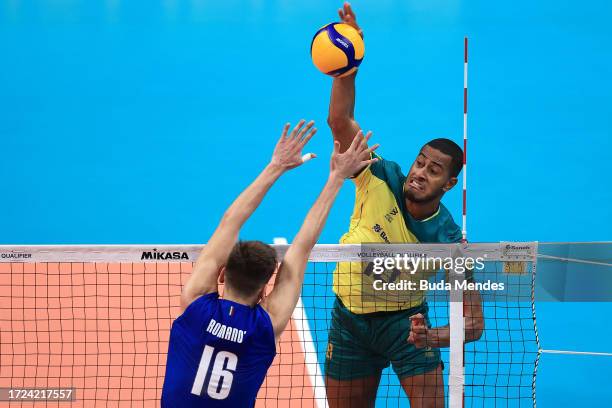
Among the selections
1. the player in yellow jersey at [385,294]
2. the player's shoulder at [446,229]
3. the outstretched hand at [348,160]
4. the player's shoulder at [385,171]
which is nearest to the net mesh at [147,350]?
the player's shoulder at [446,229]

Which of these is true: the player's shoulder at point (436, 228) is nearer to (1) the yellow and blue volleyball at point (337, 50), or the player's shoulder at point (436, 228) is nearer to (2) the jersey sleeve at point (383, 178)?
(2) the jersey sleeve at point (383, 178)

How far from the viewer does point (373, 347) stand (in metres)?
5.62

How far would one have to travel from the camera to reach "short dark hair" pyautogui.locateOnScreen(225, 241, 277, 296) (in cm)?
405

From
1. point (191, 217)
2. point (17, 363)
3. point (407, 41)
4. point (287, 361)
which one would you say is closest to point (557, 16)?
point (407, 41)

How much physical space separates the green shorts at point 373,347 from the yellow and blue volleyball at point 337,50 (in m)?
1.55

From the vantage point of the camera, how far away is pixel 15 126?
50.1 ft

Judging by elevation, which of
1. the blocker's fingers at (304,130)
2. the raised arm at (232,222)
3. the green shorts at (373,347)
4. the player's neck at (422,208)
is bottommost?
the green shorts at (373,347)

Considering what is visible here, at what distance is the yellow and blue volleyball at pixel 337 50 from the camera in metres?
5.54

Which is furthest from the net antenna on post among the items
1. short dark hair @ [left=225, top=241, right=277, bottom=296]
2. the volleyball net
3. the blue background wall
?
the blue background wall

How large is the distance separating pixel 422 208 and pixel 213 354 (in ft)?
7.08

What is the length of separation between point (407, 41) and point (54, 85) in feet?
22.8

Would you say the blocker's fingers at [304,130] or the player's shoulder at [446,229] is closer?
the blocker's fingers at [304,130]

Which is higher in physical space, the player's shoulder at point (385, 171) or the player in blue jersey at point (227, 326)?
the player's shoulder at point (385, 171)

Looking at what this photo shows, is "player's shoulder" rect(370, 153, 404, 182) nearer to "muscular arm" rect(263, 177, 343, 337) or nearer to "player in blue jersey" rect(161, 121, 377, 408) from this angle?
"muscular arm" rect(263, 177, 343, 337)
